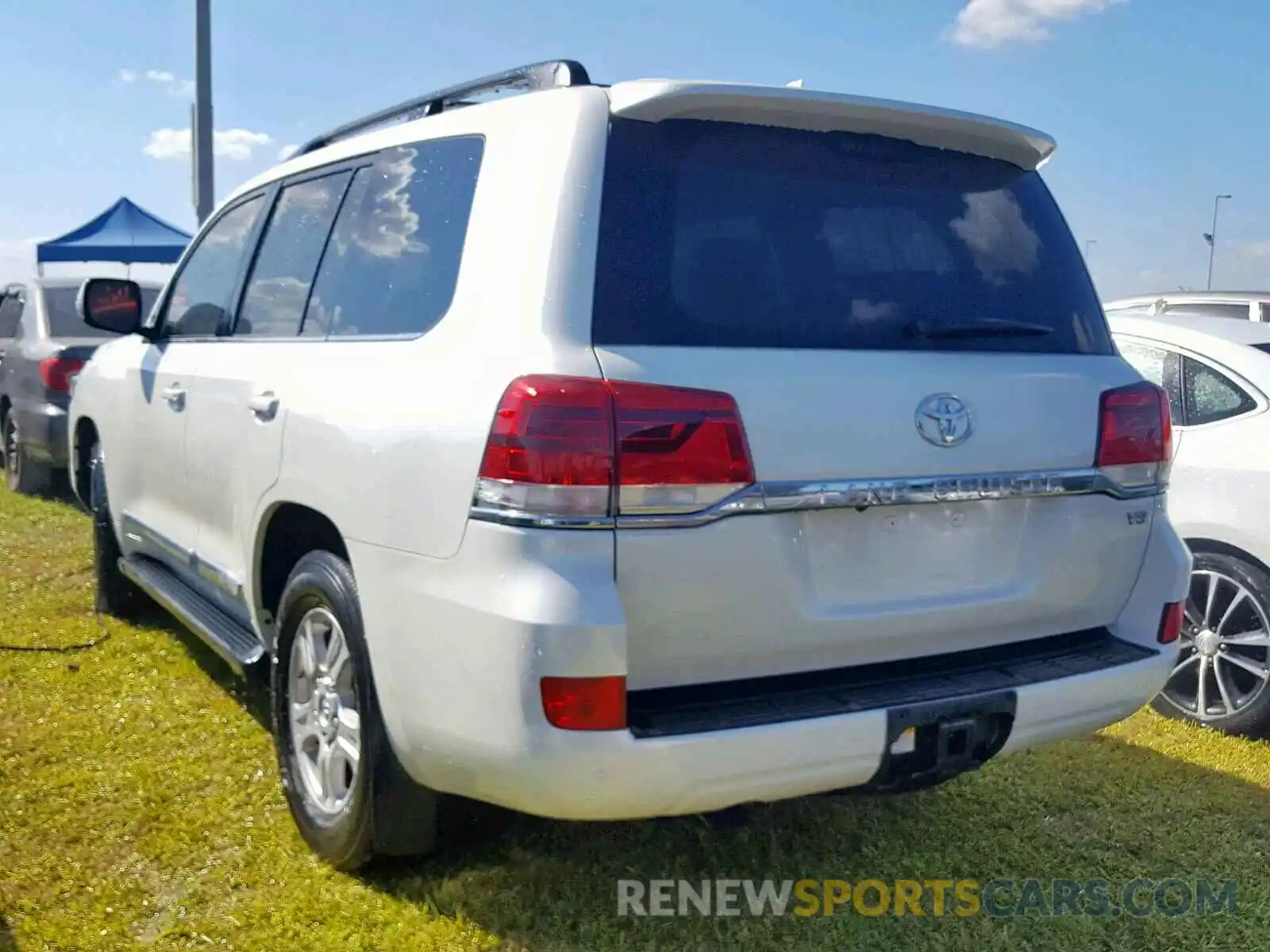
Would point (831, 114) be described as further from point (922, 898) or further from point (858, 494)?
point (922, 898)

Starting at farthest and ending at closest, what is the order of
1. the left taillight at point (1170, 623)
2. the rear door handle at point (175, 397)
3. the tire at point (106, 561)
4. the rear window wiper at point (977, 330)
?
the tire at point (106, 561), the rear door handle at point (175, 397), the left taillight at point (1170, 623), the rear window wiper at point (977, 330)

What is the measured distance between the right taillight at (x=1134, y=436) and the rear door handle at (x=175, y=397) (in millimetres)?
2771

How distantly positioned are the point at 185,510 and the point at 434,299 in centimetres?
170

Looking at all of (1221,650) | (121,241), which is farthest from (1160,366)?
(121,241)

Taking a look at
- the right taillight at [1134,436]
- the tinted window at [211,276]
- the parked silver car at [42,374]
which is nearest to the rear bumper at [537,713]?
the right taillight at [1134,436]

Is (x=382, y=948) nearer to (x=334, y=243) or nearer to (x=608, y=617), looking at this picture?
(x=608, y=617)

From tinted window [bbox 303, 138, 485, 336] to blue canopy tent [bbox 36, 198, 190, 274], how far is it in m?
15.8

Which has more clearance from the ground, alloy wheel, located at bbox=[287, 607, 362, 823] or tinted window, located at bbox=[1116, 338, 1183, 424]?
tinted window, located at bbox=[1116, 338, 1183, 424]

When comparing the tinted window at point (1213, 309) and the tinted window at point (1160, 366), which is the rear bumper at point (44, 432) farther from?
the tinted window at point (1213, 309)

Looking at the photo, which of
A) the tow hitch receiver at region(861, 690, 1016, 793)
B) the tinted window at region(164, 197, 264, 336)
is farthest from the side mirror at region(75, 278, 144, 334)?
the tow hitch receiver at region(861, 690, 1016, 793)

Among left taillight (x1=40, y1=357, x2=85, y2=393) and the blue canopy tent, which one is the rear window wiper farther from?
the blue canopy tent

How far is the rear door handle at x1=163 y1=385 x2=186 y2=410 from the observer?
154 inches

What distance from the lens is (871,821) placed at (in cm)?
341

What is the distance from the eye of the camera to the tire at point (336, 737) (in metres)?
2.68
